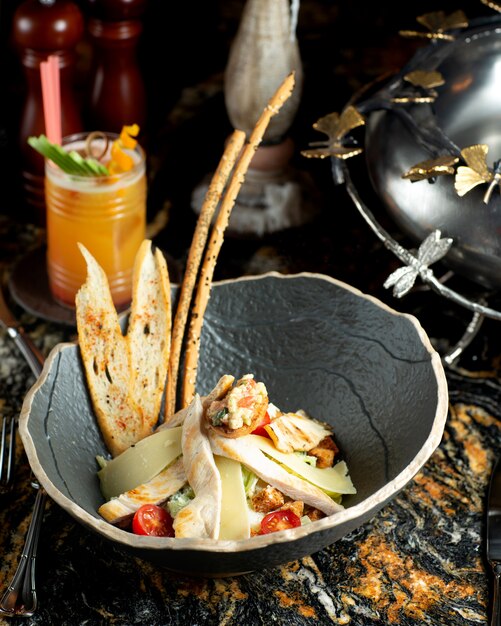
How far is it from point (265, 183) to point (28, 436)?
2.57ft

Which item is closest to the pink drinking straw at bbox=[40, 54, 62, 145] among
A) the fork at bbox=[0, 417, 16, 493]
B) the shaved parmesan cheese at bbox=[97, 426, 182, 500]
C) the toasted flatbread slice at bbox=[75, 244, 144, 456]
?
the toasted flatbread slice at bbox=[75, 244, 144, 456]

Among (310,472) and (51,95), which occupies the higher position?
(51,95)

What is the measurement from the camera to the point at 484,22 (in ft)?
4.44

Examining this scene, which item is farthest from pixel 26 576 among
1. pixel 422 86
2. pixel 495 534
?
pixel 422 86

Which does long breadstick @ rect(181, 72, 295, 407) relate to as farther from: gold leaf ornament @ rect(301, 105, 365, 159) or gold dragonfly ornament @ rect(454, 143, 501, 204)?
gold dragonfly ornament @ rect(454, 143, 501, 204)

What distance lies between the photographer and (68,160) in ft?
4.15

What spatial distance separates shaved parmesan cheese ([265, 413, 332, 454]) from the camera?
969mm

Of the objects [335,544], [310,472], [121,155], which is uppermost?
[121,155]

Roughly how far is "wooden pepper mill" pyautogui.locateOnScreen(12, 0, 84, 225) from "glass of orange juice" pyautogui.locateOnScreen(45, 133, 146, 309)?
16 centimetres

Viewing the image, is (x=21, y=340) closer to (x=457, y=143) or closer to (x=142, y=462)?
(x=142, y=462)

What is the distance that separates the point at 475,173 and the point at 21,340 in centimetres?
67

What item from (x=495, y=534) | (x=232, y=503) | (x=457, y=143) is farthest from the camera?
(x=457, y=143)

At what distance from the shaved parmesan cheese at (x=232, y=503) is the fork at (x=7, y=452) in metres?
0.30

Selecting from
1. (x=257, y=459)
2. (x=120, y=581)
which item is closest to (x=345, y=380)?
(x=257, y=459)
